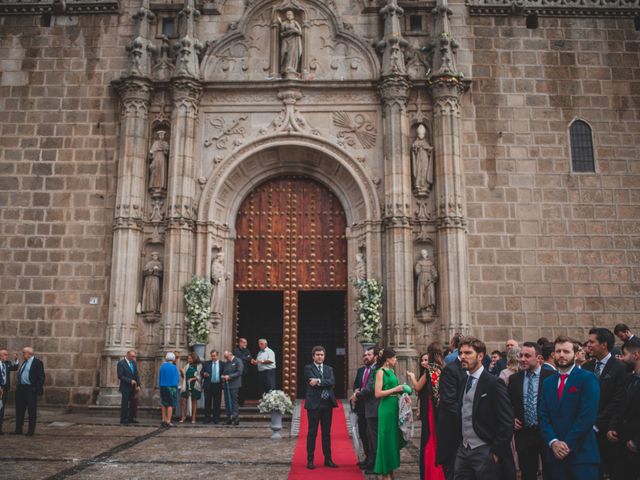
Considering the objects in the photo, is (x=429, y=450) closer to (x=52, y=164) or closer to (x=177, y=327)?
(x=177, y=327)

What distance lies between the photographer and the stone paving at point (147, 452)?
8.71 metres

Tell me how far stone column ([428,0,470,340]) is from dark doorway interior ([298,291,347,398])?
3.50 m

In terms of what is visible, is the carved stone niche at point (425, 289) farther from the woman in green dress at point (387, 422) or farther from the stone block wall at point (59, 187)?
the stone block wall at point (59, 187)

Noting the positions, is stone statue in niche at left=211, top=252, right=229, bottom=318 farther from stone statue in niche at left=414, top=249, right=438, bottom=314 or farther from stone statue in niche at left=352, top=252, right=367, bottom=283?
stone statue in niche at left=414, top=249, right=438, bottom=314

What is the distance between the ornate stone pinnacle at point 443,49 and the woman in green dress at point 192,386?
1016 centimetres

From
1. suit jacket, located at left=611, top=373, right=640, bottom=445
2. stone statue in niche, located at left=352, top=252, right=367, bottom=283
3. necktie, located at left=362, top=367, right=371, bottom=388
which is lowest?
suit jacket, located at left=611, top=373, right=640, bottom=445

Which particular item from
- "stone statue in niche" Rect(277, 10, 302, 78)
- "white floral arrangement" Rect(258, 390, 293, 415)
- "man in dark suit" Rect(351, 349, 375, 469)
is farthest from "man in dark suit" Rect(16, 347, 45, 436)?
"stone statue in niche" Rect(277, 10, 302, 78)

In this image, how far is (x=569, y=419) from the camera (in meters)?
5.62

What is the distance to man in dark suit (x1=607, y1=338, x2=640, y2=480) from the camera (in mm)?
6176

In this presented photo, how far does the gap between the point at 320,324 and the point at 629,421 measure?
1320cm

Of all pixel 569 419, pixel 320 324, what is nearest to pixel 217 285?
pixel 320 324

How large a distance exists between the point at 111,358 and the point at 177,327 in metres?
1.84

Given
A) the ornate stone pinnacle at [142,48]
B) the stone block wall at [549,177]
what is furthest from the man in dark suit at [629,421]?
the ornate stone pinnacle at [142,48]

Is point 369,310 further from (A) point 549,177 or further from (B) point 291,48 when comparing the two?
(B) point 291,48
